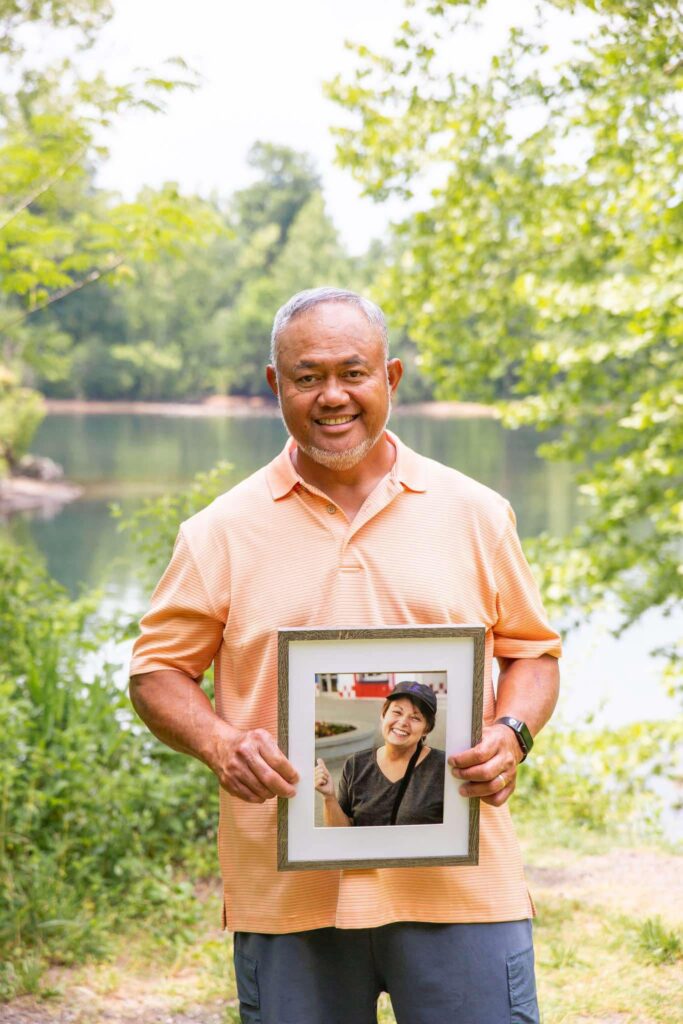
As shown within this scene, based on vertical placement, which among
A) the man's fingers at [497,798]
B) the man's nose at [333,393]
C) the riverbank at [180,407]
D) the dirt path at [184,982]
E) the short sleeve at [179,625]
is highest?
the riverbank at [180,407]

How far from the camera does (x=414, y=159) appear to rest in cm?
741

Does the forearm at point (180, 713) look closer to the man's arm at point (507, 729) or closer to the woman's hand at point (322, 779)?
the woman's hand at point (322, 779)

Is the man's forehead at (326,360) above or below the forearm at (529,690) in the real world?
above

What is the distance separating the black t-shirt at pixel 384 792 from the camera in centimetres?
173

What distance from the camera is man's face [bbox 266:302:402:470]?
1.87 m

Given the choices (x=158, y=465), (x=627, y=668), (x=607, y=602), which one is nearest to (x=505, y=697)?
(x=607, y=602)

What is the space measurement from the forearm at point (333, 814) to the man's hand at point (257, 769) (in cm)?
6

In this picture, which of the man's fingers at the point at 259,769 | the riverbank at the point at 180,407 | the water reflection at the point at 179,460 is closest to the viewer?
the man's fingers at the point at 259,769

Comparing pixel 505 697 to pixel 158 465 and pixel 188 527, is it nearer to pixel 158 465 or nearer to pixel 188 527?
pixel 188 527

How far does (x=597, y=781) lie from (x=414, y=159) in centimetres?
411

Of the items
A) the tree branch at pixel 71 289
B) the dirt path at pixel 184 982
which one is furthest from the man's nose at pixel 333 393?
the tree branch at pixel 71 289

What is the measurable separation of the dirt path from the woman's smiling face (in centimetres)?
192

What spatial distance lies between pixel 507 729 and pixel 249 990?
627mm

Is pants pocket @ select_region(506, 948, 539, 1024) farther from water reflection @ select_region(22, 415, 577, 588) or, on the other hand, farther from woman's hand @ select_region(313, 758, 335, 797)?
water reflection @ select_region(22, 415, 577, 588)
